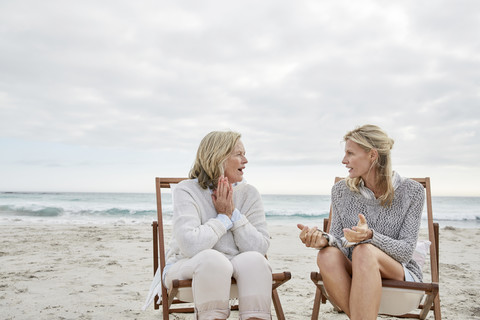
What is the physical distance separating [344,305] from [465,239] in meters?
7.94

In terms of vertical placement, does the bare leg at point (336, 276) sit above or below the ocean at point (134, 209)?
above

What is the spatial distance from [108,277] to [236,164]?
9.31 feet

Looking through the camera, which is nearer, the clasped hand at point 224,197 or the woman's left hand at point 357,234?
the woman's left hand at point 357,234

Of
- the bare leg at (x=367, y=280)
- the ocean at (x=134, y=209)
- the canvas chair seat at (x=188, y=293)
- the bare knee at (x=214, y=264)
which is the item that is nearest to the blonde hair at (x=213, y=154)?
the bare knee at (x=214, y=264)

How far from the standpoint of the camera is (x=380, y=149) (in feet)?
9.28

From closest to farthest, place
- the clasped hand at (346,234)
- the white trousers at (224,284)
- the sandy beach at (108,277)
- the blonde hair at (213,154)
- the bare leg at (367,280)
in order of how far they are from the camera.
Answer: the bare leg at (367,280), the white trousers at (224,284), the clasped hand at (346,234), the blonde hair at (213,154), the sandy beach at (108,277)

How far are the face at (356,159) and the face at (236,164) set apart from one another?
0.67 m

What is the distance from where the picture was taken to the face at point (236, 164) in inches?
116

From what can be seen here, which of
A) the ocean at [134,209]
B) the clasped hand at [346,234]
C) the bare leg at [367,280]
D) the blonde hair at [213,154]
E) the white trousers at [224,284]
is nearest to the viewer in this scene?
the bare leg at [367,280]

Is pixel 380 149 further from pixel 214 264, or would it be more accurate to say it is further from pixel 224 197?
pixel 214 264

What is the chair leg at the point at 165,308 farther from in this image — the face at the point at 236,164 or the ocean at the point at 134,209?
the ocean at the point at 134,209

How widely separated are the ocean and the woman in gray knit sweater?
12.7 meters

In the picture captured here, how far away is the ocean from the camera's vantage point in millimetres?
16956

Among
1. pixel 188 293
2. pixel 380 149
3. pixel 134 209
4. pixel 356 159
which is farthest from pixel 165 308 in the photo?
pixel 134 209
